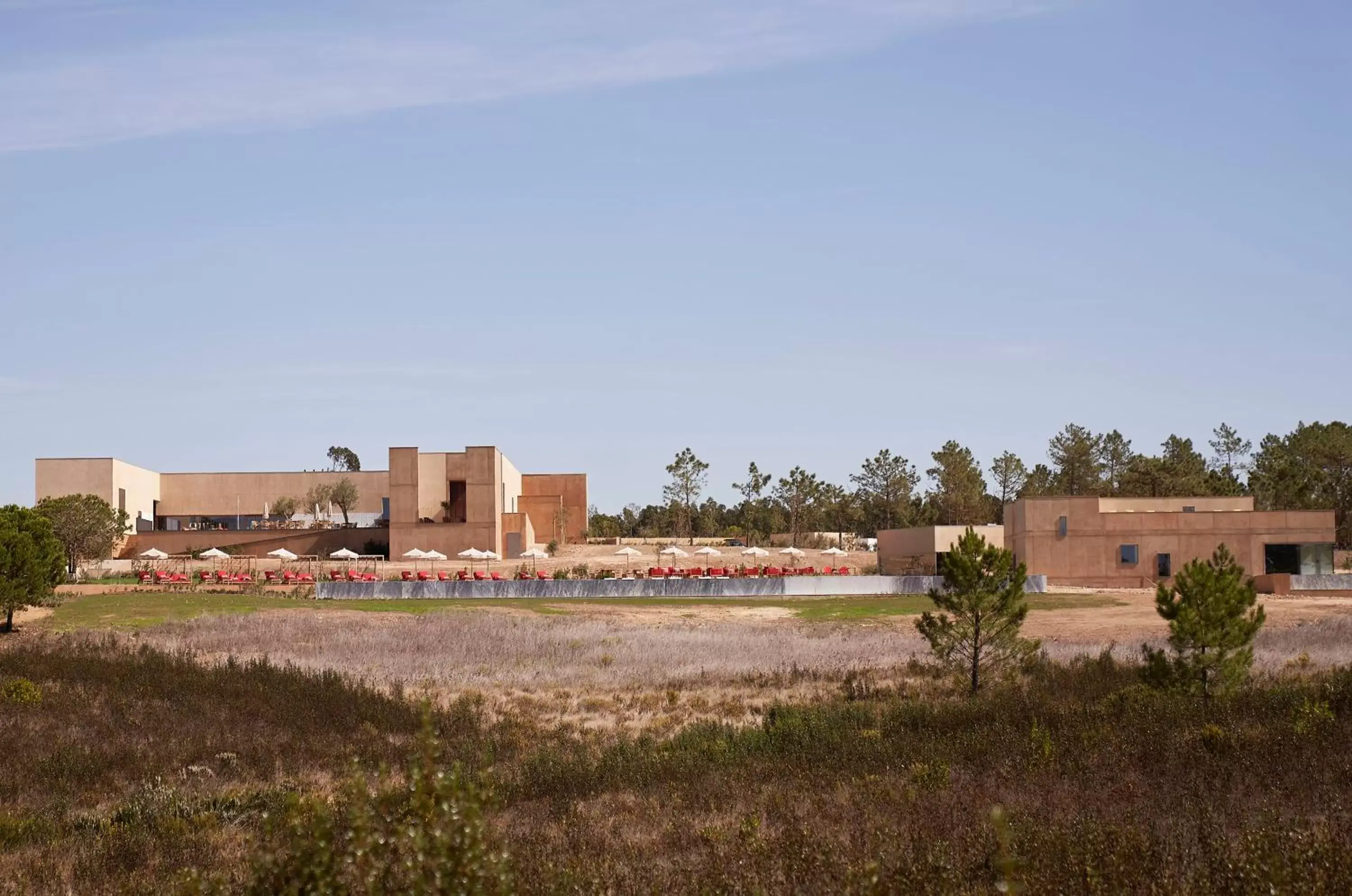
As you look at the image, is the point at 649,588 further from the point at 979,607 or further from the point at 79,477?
the point at 79,477

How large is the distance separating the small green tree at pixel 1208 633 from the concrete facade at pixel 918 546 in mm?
43084

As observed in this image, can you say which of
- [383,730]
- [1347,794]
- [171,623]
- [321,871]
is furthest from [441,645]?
[321,871]

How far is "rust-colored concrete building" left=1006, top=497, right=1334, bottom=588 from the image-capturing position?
60875 millimetres

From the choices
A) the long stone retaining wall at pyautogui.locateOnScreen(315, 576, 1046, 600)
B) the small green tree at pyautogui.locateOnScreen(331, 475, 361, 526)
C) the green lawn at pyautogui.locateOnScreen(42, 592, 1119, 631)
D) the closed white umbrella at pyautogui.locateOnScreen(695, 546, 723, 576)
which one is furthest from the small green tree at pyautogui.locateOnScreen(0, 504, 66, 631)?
the small green tree at pyautogui.locateOnScreen(331, 475, 361, 526)

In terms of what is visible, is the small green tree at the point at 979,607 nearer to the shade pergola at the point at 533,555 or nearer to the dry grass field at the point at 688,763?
the dry grass field at the point at 688,763

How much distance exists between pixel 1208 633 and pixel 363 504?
305 ft

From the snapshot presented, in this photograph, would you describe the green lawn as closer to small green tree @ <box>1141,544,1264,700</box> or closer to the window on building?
the window on building

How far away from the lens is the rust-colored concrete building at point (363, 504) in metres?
82.4

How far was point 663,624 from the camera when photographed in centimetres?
4366

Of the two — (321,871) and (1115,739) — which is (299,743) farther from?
(321,871)

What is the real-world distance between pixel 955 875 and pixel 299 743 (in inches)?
501

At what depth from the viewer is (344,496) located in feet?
336

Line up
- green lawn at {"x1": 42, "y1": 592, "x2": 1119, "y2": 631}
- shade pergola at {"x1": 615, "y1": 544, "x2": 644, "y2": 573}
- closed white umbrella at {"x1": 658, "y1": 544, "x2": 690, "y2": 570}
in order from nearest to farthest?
1. green lawn at {"x1": 42, "y1": 592, "x2": 1119, "y2": 631}
2. shade pergola at {"x1": 615, "y1": 544, "x2": 644, "y2": 573}
3. closed white umbrella at {"x1": 658, "y1": 544, "x2": 690, "y2": 570}

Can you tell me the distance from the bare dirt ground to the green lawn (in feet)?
6.01
